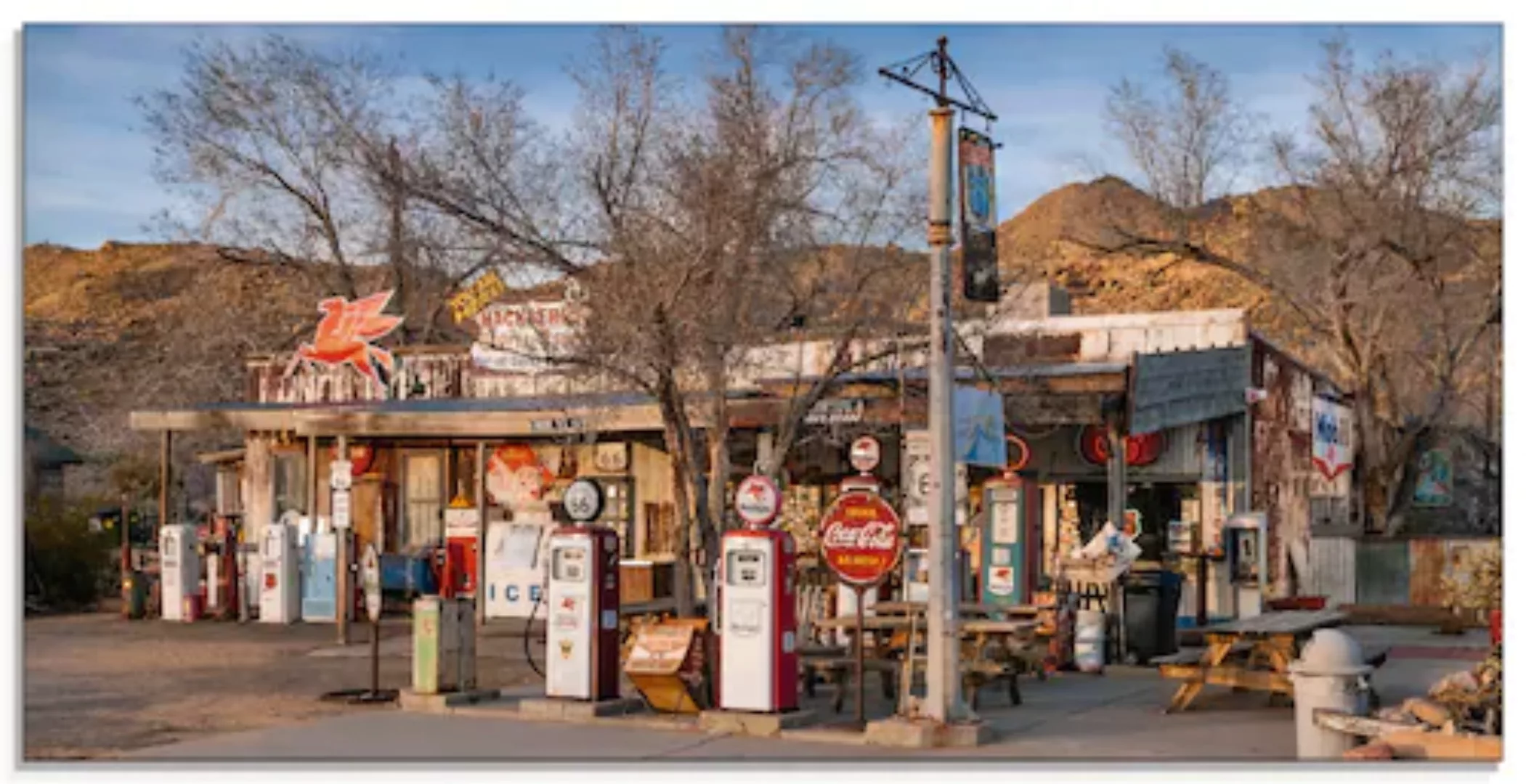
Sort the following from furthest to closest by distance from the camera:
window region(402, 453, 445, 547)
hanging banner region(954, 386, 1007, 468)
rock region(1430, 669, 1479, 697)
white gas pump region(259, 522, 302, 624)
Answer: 1. window region(402, 453, 445, 547)
2. white gas pump region(259, 522, 302, 624)
3. hanging banner region(954, 386, 1007, 468)
4. rock region(1430, 669, 1479, 697)

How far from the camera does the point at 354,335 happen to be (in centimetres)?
2591

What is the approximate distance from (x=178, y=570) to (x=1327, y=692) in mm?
16401

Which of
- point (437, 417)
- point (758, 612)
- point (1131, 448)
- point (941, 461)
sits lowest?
point (758, 612)

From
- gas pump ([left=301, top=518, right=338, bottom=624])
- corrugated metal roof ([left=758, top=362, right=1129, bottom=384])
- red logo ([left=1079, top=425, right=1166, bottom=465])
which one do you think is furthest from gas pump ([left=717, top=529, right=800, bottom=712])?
gas pump ([left=301, top=518, right=338, bottom=624])

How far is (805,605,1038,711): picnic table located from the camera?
14.2 metres

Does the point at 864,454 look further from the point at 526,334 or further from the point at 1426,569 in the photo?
the point at 1426,569

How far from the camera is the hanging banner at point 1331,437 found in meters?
27.9

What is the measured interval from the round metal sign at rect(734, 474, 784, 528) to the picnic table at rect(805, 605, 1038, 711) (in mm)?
992

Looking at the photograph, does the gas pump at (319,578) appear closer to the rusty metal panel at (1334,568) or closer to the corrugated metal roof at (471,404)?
the corrugated metal roof at (471,404)

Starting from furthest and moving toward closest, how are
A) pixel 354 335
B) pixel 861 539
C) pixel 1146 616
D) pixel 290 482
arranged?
→ pixel 290 482 < pixel 354 335 < pixel 1146 616 < pixel 861 539

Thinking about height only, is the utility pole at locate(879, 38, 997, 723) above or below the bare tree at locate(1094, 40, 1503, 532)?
below

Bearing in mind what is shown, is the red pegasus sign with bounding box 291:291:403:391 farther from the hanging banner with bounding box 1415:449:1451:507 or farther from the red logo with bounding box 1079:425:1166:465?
the hanging banner with bounding box 1415:449:1451:507

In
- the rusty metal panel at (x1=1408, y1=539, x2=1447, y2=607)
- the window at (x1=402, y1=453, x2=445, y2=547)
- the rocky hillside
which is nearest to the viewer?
the rusty metal panel at (x1=1408, y1=539, x2=1447, y2=607)

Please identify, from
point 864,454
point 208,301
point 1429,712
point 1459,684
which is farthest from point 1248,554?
point 208,301
